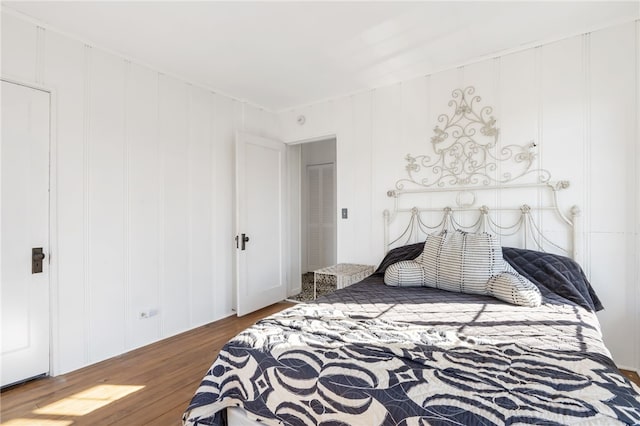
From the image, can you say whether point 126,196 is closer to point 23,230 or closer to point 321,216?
point 23,230

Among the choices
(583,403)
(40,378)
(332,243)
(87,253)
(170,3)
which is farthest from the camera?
(332,243)

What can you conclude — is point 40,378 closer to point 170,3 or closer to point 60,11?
point 60,11

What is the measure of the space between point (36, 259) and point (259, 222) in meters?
2.05

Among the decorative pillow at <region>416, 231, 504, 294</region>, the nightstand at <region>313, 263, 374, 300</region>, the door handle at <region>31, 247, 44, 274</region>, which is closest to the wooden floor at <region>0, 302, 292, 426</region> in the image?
the door handle at <region>31, 247, 44, 274</region>

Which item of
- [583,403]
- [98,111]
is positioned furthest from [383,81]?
[583,403]

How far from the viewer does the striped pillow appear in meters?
1.99

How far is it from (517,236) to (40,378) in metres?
3.86

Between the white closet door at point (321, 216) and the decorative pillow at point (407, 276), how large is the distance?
312 centimetres

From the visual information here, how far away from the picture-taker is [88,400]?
6.48 ft

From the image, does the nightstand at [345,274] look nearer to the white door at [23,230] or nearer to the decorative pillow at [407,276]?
the decorative pillow at [407,276]

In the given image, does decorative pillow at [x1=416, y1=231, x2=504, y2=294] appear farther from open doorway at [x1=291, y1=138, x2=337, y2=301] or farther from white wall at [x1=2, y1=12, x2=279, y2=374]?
open doorway at [x1=291, y1=138, x2=337, y2=301]

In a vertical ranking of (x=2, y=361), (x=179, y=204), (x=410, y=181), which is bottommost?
(x=2, y=361)

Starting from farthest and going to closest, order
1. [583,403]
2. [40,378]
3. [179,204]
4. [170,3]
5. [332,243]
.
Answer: [332,243] < [179,204] < [40,378] < [170,3] < [583,403]

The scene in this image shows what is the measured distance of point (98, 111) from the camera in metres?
2.55
